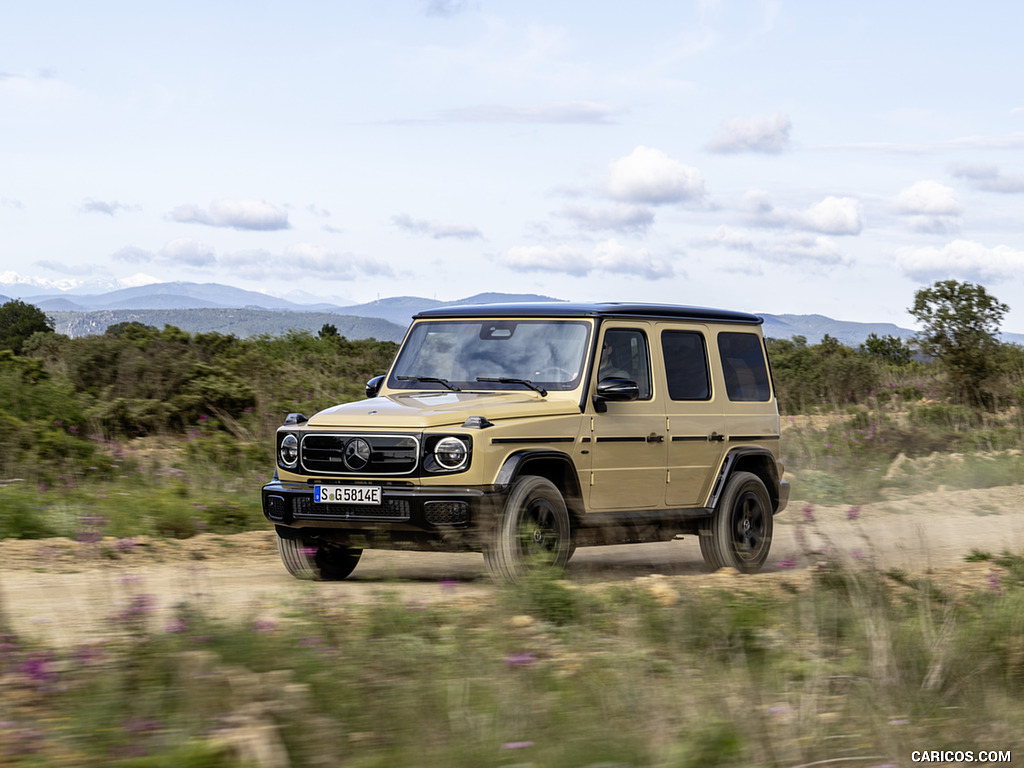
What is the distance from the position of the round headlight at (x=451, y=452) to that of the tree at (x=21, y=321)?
1473 inches

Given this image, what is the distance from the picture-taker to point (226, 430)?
16.8 m

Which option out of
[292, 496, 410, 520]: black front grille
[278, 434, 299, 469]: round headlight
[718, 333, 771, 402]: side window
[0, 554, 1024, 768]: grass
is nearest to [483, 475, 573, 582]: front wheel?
[292, 496, 410, 520]: black front grille

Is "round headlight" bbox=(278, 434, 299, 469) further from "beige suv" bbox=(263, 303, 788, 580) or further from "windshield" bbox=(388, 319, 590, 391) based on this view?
"windshield" bbox=(388, 319, 590, 391)

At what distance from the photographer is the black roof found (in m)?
8.27

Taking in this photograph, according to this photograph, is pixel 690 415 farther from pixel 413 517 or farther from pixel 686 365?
pixel 413 517

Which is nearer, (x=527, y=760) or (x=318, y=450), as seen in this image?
(x=527, y=760)

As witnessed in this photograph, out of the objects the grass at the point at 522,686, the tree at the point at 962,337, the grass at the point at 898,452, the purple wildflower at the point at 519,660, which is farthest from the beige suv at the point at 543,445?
the tree at the point at 962,337

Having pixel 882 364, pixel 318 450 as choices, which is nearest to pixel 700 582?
pixel 318 450

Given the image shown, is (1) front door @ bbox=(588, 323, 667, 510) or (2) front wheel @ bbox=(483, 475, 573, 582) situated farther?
(1) front door @ bbox=(588, 323, 667, 510)

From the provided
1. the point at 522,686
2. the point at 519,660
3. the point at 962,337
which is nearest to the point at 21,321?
the point at 962,337

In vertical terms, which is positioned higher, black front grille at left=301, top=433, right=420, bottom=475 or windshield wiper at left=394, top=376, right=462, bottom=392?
windshield wiper at left=394, top=376, right=462, bottom=392

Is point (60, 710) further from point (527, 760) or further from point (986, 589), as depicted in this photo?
point (986, 589)

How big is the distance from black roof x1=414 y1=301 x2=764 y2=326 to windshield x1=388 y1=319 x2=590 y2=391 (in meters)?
0.07

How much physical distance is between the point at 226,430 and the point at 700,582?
10606 millimetres
